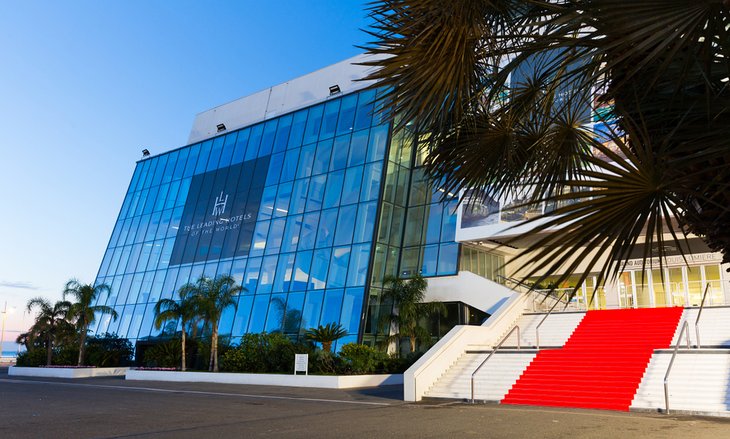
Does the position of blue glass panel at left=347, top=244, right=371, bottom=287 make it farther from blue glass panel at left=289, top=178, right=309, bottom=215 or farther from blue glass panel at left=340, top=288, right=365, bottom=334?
blue glass panel at left=289, top=178, right=309, bottom=215

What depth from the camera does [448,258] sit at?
1016 inches

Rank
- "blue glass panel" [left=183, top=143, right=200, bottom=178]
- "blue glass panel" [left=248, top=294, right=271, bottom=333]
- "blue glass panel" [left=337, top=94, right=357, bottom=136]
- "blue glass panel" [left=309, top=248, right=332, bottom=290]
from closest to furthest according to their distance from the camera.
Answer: "blue glass panel" [left=309, top=248, right=332, bottom=290] < "blue glass panel" [left=248, top=294, right=271, bottom=333] < "blue glass panel" [left=337, top=94, right=357, bottom=136] < "blue glass panel" [left=183, top=143, right=200, bottom=178]

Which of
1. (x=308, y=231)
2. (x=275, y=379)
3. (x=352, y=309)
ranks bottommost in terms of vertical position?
(x=275, y=379)

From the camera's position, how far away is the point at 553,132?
4918 mm

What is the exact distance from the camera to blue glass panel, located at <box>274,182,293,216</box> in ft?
97.6

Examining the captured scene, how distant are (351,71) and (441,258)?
14.1m

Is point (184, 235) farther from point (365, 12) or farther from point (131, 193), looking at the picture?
point (365, 12)

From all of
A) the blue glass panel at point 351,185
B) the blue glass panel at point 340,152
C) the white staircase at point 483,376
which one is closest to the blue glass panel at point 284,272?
the blue glass panel at point 351,185

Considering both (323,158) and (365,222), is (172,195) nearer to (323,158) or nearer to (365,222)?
(323,158)

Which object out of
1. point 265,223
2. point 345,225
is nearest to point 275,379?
point 345,225

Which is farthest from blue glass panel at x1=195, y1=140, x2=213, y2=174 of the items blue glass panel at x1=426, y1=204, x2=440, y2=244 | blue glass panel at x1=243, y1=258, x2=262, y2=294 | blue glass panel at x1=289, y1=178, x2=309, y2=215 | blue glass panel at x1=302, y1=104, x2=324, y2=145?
blue glass panel at x1=426, y1=204, x2=440, y2=244

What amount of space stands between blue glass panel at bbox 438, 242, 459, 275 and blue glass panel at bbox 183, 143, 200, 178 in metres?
18.2

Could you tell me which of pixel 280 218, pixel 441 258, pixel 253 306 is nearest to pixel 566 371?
pixel 441 258

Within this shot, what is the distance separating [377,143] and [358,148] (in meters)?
1.16
